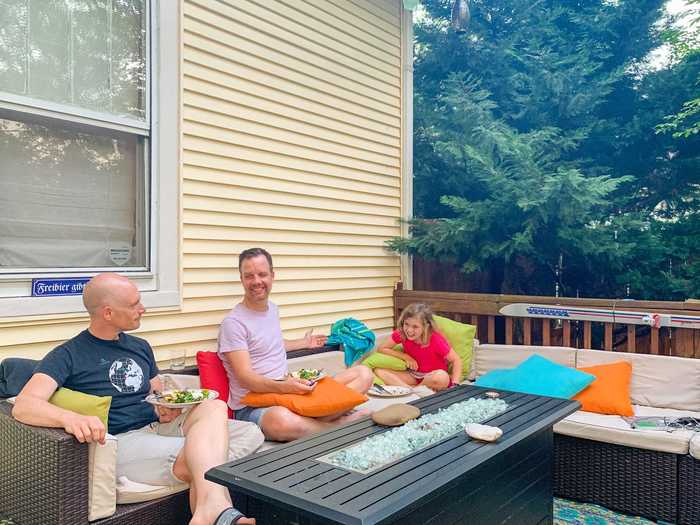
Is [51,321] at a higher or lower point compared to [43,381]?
higher

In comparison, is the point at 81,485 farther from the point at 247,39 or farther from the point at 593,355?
the point at 593,355

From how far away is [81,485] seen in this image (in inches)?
77.6

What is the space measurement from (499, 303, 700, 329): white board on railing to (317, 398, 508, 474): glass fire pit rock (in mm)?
1726

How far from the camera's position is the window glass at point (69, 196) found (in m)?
2.69

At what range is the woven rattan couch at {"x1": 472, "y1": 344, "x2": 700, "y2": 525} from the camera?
9.51ft

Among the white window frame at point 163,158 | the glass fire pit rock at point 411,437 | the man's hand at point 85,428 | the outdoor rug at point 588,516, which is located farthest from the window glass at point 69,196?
the outdoor rug at point 588,516

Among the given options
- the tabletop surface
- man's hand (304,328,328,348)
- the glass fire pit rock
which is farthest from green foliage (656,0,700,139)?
the tabletop surface

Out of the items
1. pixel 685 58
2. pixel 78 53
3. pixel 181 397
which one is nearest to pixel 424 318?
pixel 181 397

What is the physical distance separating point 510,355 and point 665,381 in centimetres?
103

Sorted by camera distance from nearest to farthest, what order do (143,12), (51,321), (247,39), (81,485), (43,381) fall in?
(81,485) → (43,381) → (51,321) → (143,12) → (247,39)

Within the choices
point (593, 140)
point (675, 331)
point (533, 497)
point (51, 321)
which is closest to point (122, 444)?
point (51, 321)

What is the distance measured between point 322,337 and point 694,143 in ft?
14.5

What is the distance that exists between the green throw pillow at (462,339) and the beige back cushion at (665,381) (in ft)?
3.36

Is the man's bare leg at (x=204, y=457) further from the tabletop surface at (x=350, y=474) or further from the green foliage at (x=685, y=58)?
the green foliage at (x=685, y=58)
